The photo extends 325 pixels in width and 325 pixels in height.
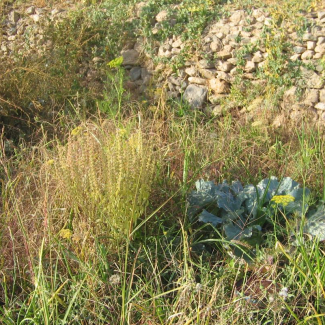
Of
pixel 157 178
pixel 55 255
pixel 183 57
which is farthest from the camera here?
pixel 183 57

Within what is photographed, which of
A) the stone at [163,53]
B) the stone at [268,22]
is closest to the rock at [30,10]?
the stone at [163,53]

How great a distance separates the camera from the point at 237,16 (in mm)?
5246

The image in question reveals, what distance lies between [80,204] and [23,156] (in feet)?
4.95

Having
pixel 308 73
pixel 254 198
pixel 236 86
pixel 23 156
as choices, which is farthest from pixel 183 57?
pixel 254 198

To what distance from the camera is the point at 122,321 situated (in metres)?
2.25

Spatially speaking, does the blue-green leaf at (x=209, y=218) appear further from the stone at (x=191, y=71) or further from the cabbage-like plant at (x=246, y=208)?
the stone at (x=191, y=71)

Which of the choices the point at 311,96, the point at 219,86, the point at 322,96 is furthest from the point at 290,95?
the point at 219,86

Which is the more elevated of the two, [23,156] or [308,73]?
[308,73]

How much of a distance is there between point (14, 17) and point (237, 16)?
113 inches

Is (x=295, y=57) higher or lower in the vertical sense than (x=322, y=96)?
higher

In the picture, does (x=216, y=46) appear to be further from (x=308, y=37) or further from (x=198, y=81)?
(x=308, y=37)

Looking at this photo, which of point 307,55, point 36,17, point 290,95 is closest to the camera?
point 290,95

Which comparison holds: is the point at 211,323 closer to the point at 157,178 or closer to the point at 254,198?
the point at 254,198

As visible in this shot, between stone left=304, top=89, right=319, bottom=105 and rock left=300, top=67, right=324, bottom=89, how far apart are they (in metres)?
0.05
